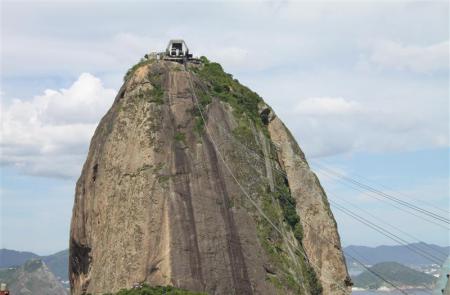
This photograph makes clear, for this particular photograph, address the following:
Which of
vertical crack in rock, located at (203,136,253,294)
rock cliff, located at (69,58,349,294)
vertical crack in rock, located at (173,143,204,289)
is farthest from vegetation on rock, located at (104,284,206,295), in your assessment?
vertical crack in rock, located at (203,136,253,294)

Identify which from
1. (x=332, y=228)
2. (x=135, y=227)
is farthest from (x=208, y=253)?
(x=332, y=228)

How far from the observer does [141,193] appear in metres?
61.5

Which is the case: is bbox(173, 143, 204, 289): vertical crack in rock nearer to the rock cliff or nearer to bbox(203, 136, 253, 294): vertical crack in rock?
the rock cliff

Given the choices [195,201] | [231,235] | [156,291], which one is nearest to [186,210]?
[195,201]

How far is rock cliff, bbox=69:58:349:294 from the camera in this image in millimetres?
58812

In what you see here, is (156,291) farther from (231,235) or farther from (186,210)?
(231,235)

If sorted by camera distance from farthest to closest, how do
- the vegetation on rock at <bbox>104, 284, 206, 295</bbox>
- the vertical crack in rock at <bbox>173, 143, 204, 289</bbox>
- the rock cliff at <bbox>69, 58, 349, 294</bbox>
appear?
1. the rock cliff at <bbox>69, 58, 349, 294</bbox>
2. the vertical crack in rock at <bbox>173, 143, 204, 289</bbox>
3. the vegetation on rock at <bbox>104, 284, 206, 295</bbox>

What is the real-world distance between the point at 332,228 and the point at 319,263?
4.15 meters

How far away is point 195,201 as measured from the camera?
6119 centimetres

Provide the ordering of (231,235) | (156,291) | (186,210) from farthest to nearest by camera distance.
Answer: (231,235) → (186,210) → (156,291)

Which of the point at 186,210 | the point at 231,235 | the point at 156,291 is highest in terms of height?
the point at 186,210

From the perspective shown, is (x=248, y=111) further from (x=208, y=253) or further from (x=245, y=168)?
(x=208, y=253)

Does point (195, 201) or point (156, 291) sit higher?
point (195, 201)

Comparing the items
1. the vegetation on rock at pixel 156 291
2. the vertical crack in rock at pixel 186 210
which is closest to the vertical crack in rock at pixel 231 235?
the vertical crack in rock at pixel 186 210
